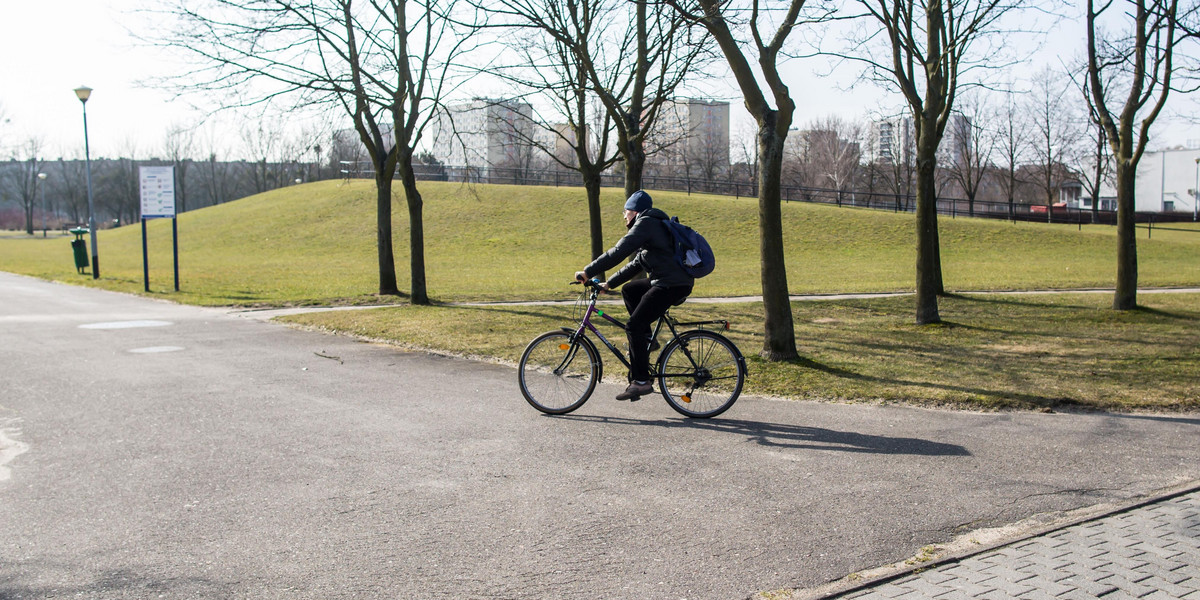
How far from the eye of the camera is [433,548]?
13.9ft

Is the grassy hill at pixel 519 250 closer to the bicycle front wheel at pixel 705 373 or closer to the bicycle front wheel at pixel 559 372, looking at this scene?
the bicycle front wheel at pixel 559 372

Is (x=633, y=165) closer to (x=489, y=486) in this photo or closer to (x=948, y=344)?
(x=948, y=344)

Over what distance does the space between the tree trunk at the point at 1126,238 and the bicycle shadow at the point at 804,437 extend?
33.8 feet

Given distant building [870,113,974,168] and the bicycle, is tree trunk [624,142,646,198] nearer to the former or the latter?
the bicycle

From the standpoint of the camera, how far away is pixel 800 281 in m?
26.6

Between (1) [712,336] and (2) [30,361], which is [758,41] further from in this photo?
(2) [30,361]

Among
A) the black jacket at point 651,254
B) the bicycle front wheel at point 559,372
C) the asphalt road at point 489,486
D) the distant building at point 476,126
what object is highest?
the distant building at point 476,126

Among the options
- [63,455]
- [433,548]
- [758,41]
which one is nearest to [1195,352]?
[758,41]

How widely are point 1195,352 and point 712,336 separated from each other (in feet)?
22.8

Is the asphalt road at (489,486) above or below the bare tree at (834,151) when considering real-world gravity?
below

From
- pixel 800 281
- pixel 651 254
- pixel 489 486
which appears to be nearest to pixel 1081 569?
pixel 489 486

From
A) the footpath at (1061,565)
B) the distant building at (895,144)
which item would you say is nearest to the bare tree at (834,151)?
the distant building at (895,144)

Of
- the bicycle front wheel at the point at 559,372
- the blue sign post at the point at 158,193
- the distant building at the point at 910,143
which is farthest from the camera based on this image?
the distant building at the point at 910,143

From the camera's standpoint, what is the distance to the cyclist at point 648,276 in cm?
695
